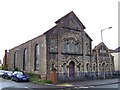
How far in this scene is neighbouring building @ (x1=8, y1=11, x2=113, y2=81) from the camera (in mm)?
33938

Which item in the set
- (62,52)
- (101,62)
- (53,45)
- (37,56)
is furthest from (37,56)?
(101,62)

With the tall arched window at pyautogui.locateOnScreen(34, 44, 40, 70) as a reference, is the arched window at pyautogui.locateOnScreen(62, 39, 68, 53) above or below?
above

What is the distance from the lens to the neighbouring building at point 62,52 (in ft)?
111

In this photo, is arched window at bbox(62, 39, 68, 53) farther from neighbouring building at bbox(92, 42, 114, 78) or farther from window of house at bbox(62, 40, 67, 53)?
neighbouring building at bbox(92, 42, 114, 78)

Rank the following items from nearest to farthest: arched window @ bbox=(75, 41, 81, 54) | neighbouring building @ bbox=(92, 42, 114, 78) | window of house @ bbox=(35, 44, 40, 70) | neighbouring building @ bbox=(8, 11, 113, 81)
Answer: neighbouring building @ bbox=(8, 11, 113, 81)
window of house @ bbox=(35, 44, 40, 70)
arched window @ bbox=(75, 41, 81, 54)
neighbouring building @ bbox=(92, 42, 114, 78)

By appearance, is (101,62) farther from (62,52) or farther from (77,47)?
(62,52)

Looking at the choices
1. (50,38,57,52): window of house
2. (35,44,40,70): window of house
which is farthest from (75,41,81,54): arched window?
(35,44,40,70): window of house

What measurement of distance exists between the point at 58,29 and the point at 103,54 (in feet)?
42.2

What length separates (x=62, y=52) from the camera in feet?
119

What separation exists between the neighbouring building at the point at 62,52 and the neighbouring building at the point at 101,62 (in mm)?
674

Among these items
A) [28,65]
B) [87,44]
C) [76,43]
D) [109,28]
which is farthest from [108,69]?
[28,65]

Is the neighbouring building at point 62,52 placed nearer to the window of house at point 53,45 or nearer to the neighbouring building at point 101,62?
the window of house at point 53,45

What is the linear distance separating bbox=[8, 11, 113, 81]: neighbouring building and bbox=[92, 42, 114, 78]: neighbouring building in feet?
2.21

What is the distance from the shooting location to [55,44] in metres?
35.3
